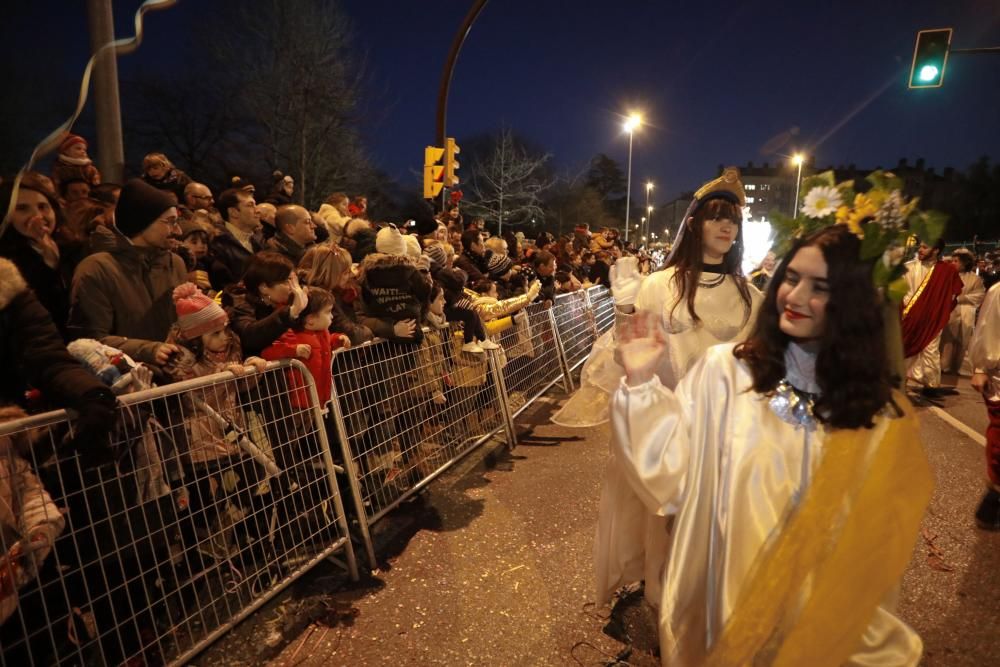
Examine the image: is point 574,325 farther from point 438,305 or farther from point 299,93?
point 299,93

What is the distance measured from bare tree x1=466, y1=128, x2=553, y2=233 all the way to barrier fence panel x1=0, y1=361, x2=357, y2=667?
25.1m

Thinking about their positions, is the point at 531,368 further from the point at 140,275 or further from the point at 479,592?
the point at 140,275

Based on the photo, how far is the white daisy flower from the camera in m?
2.03

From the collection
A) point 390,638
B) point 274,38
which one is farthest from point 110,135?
point 274,38

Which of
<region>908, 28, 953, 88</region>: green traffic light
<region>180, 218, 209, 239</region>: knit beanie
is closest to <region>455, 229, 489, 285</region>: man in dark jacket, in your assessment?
<region>180, 218, 209, 239</region>: knit beanie

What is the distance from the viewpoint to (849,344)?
1.88 metres

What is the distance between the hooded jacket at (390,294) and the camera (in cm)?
419

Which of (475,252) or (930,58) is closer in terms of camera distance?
(475,252)

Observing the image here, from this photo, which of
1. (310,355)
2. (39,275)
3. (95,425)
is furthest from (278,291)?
(95,425)

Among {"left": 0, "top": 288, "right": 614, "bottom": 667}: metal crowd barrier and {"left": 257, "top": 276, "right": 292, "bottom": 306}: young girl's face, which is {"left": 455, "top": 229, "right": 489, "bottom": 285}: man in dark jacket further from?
{"left": 257, "top": 276, "right": 292, "bottom": 306}: young girl's face

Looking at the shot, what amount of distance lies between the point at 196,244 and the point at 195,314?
1.88 metres

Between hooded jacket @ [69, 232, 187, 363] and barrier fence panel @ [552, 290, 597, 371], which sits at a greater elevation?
hooded jacket @ [69, 232, 187, 363]

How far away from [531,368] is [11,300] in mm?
4933

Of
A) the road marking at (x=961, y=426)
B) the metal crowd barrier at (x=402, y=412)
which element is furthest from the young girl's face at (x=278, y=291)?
the road marking at (x=961, y=426)
